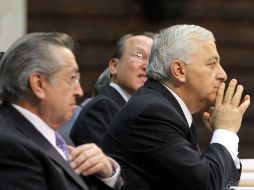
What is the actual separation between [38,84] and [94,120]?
1.58 m

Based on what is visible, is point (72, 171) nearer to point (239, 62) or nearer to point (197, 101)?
point (197, 101)

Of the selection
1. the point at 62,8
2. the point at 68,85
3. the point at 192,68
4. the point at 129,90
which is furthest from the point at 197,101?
the point at 62,8

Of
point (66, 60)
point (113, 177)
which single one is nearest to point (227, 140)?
point (113, 177)

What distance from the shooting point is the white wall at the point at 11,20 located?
A: 25.7 feet

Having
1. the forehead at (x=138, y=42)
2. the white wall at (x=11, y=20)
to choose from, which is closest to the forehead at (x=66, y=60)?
the forehead at (x=138, y=42)

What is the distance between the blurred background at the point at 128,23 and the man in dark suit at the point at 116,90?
101 inches

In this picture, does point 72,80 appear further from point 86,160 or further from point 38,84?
point 86,160

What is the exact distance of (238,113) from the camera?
3791mm

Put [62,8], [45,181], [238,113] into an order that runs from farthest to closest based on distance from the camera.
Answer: [62,8]
[238,113]
[45,181]

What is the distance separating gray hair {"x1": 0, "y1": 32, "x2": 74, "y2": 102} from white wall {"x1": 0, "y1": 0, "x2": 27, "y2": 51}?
455cm

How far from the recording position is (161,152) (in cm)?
357

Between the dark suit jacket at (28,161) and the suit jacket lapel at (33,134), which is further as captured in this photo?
the suit jacket lapel at (33,134)

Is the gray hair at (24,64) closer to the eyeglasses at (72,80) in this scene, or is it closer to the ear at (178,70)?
the eyeglasses at (72,80)

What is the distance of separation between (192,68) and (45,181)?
0.91 m
